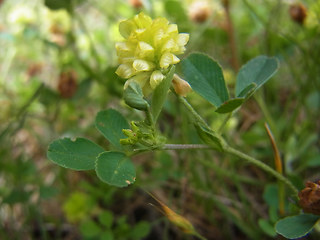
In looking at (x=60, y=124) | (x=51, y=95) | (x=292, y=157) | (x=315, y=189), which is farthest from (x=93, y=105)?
(x=315, y=189)

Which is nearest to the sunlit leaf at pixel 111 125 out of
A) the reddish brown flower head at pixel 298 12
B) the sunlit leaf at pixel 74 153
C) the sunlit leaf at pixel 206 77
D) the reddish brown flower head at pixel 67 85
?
the sunlit leaf at pixel 74 153

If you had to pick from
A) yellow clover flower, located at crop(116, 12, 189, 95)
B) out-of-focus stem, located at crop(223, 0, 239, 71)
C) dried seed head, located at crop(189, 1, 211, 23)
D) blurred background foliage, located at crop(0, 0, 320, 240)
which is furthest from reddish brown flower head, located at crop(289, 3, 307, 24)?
yellow clover flower, located at crop(116, 12, 189, 95)

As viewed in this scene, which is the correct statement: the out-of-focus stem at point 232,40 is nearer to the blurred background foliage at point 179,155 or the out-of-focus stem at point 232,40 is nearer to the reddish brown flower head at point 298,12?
the blurred background foliage at point 179,155

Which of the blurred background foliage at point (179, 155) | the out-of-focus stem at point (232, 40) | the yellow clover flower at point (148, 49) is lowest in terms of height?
the blurred background foliage at point (179, 155)

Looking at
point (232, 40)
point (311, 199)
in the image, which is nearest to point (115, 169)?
point (311, 199)

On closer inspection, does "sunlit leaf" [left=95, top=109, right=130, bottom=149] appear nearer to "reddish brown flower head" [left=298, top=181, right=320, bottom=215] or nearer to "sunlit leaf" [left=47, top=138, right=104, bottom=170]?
"sunlit leaf" [left=47, top=138, right=104, bottom=170]

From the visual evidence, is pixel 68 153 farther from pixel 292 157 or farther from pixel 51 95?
pixel 51 95

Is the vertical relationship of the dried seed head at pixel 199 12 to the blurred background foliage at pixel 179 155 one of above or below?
above
